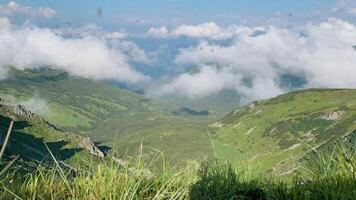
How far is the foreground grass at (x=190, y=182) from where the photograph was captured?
5.55 meters

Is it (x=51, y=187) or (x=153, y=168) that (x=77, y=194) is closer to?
(x=51, y=187)

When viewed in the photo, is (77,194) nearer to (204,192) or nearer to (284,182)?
(204,192)

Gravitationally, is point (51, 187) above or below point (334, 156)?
below

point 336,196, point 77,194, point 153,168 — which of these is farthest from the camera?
point 153,168

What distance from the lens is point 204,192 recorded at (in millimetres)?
6020

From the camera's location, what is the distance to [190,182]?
20.7ft

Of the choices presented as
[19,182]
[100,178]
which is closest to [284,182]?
[100,178]

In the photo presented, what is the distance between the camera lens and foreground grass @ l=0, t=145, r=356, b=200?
5.55 meters

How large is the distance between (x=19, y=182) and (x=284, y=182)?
3550mm

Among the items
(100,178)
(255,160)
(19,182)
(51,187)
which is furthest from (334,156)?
(19,182)

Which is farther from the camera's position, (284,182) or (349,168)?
(284,182)

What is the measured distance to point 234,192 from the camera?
6160 millimetres

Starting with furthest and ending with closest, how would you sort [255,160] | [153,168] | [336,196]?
[255,160] < [153,168] < [336,196]

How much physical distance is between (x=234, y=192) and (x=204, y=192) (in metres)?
0.41
